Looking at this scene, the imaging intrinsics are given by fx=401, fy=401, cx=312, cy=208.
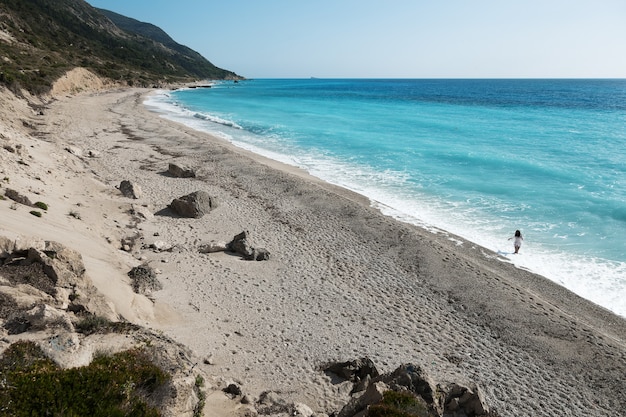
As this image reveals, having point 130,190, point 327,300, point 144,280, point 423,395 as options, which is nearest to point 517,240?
point 327,300

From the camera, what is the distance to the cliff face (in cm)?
4641

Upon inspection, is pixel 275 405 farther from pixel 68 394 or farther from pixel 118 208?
pixel 118 208

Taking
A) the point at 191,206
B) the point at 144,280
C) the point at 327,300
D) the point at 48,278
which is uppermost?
the point at 48,278

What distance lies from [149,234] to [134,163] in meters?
11.4

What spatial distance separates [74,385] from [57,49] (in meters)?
87.7

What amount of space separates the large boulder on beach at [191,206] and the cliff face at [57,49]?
90.9ft

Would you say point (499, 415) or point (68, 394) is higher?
point (68, 394)

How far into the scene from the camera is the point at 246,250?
1383cm

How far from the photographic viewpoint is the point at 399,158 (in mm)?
31281

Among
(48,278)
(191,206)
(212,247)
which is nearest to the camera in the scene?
(48,278)

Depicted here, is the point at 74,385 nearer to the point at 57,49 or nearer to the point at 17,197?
the point at 17,197

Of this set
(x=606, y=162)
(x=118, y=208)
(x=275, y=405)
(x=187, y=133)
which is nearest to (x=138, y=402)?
(x=275, y=405)

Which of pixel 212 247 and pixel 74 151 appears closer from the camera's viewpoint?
pixel 212 247

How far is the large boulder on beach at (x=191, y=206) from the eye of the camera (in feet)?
55.5
